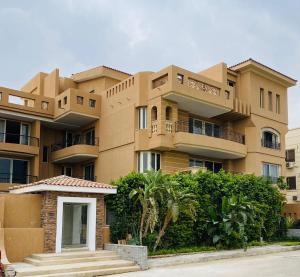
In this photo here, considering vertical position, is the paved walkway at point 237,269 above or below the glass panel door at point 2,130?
below

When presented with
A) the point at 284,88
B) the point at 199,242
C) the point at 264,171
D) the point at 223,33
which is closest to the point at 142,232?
the point at 199,242

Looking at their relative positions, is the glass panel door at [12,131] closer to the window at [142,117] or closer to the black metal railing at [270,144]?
the window at [142,117]

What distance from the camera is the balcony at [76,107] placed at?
29203 millimetres

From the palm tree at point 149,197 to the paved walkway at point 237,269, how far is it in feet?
8.23

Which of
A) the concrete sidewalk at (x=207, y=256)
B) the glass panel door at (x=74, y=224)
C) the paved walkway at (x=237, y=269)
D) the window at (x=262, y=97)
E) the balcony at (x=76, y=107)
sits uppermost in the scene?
the window at (x=262, y=97)

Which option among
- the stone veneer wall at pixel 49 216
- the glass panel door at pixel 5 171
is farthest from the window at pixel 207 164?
the glass panel door at pixel 5 171

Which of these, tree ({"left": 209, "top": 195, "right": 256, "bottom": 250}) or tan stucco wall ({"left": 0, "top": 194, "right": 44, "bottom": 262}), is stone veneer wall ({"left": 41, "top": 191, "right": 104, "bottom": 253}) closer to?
tan stucco wall ({"left": 0, "top": 194, "right": 44, "bottom": 262})

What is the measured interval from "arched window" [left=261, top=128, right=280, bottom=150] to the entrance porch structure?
48.7ft

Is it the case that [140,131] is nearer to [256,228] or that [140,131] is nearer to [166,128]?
[166,128]

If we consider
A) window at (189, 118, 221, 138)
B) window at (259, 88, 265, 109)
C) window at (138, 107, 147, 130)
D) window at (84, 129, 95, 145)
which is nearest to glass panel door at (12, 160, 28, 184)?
window at (84, 129, 95, 145)

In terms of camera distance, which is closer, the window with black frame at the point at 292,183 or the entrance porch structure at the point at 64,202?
the entrance porch structure at the point at 64,202

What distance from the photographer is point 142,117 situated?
26656mm

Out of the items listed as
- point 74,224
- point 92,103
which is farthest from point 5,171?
point 74,224

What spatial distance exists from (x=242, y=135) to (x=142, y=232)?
13280 millimetres
